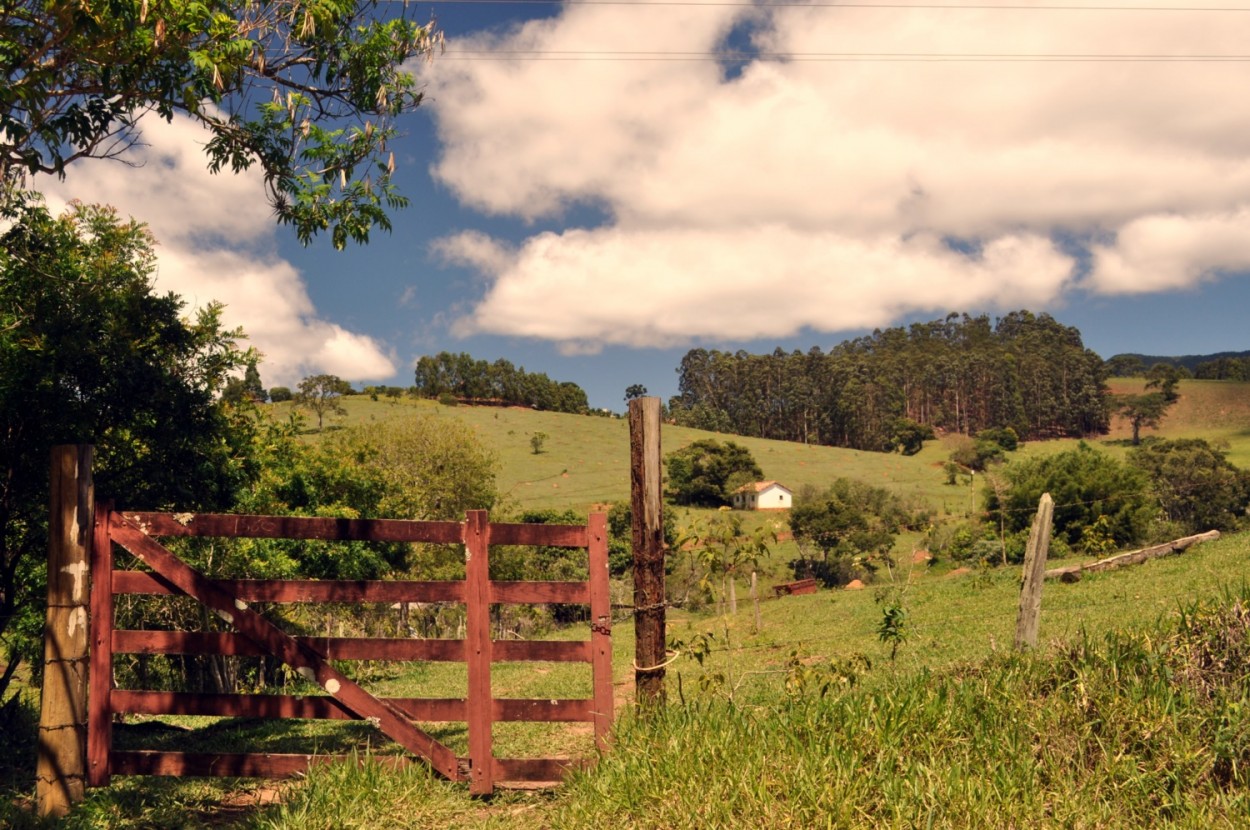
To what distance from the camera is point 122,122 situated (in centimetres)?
836

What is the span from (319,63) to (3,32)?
3039mm

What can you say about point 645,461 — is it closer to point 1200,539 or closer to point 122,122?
point 122,122

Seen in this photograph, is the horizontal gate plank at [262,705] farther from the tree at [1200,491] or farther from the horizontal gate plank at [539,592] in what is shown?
the tree at [1200,491]

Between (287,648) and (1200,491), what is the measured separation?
226 ft

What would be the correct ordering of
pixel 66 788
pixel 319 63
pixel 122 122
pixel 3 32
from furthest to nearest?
pixel 319 63, pixel 122 122, pixel 3 32, pixel 66 788

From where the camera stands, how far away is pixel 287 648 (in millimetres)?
5785

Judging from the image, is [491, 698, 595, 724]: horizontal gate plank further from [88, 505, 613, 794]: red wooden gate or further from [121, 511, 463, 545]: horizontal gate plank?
[121, 511, 463, 545]: horizontal gate plank

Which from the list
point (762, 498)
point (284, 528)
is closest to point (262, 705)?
point (284, 528)

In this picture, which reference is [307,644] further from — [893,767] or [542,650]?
[893,767]

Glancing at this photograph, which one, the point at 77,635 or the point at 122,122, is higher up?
the point at 122,122

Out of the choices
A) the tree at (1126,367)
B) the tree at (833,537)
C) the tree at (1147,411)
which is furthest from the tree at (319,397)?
the tree at (1126,367)

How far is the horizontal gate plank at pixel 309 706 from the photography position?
19.3 ft

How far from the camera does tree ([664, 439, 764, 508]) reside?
82250 mm

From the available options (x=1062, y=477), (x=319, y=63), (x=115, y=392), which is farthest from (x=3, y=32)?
(x=1062, y=477)
